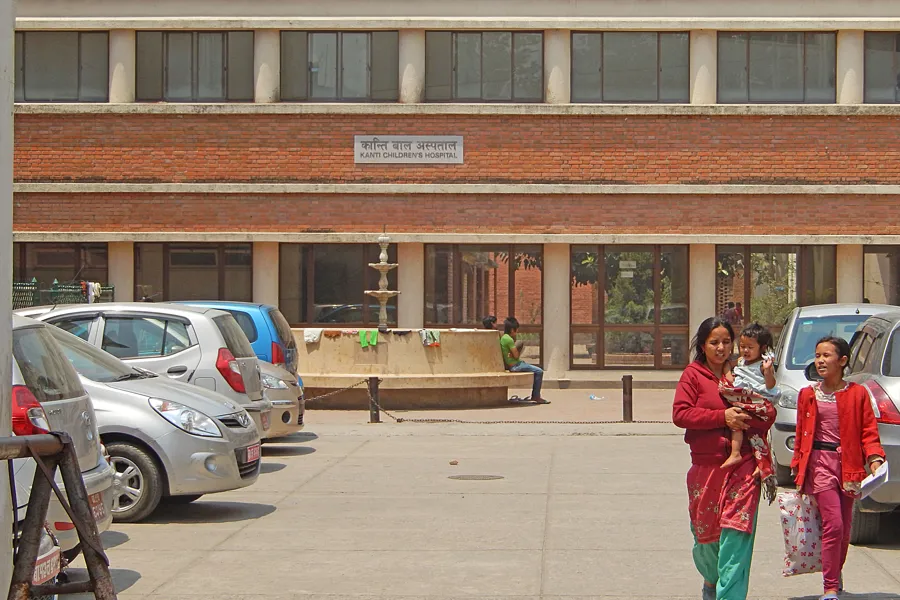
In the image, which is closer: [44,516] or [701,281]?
[44,516]

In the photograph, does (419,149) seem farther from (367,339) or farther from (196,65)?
(367,339)

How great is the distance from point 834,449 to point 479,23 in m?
21.3

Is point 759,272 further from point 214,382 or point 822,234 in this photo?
point 214,382

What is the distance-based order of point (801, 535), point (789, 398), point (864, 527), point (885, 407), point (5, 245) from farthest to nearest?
1. point (789, 398)
2. point (864, 527)
3. point (885, 407)
4. point (801, 535)
5. point (5, 245)

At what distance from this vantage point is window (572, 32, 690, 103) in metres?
28.1

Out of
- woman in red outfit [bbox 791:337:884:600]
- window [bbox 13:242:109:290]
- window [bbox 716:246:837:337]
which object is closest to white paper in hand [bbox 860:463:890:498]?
woman in red outfit [bbox 791:337:884:600]

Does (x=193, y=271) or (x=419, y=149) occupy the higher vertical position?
(x=419, y=149)

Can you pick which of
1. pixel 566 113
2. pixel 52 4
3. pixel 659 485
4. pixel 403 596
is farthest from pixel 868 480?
pixel 52 4

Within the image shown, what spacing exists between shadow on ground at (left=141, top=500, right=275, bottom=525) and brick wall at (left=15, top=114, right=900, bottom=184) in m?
17.0

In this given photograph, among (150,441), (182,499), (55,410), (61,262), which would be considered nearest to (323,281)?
(61,262)

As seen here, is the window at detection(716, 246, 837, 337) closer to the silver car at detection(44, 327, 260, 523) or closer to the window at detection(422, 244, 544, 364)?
the window at detection(422, 244, 544, 364)

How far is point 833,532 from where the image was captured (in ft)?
24.5

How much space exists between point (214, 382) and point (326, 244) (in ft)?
49.3

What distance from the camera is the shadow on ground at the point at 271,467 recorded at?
14211mm
